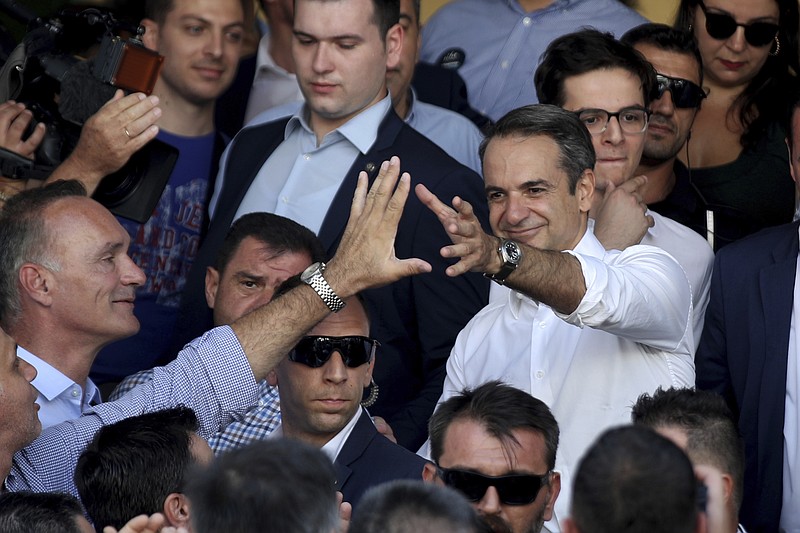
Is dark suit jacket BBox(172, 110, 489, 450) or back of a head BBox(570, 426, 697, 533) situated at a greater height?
back of a head BBox(570, 426, 697, 533)

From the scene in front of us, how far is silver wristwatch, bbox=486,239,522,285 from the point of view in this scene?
330 centimetres

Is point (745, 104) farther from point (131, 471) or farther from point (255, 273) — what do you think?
point (131, 471)

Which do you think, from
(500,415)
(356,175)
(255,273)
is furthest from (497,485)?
(356,175)

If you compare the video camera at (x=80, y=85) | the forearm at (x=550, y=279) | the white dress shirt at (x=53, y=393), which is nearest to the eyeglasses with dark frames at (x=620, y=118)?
the forearm at (x=550, y=279)

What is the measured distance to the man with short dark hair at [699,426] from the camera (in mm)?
3195

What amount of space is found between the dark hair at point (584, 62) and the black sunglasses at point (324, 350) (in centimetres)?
106

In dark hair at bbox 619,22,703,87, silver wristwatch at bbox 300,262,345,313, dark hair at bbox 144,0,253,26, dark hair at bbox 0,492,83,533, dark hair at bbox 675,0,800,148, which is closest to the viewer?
dark hair at bbox 0,492,83,533

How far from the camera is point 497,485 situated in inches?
127

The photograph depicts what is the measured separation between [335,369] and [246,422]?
500 millimetres

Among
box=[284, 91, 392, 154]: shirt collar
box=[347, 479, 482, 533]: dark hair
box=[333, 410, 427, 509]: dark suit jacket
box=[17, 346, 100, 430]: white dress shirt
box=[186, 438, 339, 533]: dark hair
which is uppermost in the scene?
box=[186, 438, 339, 533]: dark hair

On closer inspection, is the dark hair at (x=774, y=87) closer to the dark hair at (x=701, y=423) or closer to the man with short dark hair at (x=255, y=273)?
the man with short dark hair at (x=255, y=273)

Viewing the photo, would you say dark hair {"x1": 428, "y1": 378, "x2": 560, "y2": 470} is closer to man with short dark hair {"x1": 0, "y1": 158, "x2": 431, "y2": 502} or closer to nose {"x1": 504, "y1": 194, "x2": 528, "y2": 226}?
man with short dark hair {"x1": 0, "y1": 158, "x2": 431, "y2": 502}

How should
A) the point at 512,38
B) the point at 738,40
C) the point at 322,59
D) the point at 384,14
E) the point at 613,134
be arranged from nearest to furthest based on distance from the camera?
the point at 613,134 → the point at 322,59 → the point at 384,14 → the point at 738,40 → the point at 512,38

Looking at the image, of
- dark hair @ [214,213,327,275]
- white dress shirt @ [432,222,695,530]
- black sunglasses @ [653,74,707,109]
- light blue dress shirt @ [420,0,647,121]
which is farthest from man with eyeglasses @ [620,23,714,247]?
dark hair @ [214,213,327,275]
